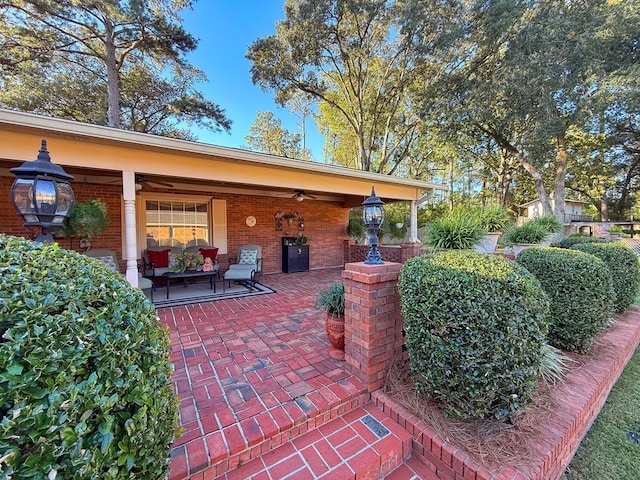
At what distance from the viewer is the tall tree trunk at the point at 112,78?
28.1 feet

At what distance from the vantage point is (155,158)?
4230mm

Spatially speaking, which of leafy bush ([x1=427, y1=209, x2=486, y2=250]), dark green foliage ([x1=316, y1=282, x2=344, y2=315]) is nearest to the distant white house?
leafy bush ([x1=427, y1=209, x2=486, y2=250])

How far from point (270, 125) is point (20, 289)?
19.2m

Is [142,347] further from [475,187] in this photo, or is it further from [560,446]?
[475,187]

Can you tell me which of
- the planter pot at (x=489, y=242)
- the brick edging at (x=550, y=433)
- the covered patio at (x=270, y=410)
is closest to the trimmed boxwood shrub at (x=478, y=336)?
the brick edging at (x=550, y=433)

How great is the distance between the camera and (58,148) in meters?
3.63

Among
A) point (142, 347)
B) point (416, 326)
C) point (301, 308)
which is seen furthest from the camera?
point (301, 308)

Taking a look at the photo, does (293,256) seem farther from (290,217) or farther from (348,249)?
(348,249)

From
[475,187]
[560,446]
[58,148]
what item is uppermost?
[475,187]

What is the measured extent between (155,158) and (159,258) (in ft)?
8.84

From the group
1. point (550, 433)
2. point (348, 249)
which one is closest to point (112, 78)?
point (348, 249)

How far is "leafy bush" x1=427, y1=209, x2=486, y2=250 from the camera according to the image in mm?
3246

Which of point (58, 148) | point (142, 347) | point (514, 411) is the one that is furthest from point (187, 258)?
point (514, 411)

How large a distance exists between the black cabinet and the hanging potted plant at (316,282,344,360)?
5381 mm
